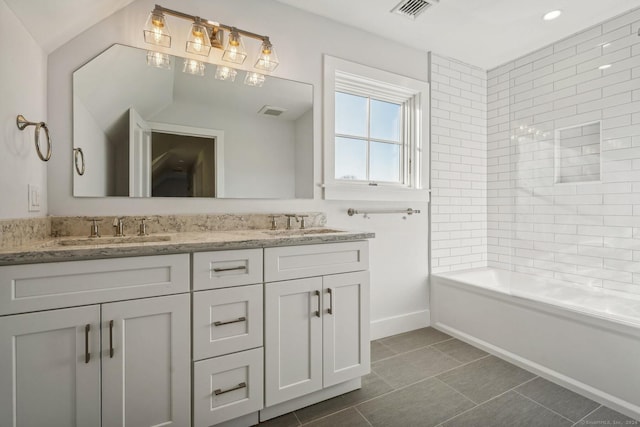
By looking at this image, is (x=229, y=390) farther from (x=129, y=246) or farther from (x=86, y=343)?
(x=129, y=246)

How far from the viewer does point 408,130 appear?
277 centimetres

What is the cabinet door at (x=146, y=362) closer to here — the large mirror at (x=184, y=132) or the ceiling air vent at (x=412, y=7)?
the large mirror at (x=184, y=132)

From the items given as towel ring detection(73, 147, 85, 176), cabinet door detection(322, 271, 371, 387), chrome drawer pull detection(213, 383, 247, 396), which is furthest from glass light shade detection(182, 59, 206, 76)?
chrome drawer pull detection(213, 383, 247, 396)

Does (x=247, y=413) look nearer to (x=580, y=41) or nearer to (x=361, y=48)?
(x=361, y=48)

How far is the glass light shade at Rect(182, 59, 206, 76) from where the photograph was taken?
185 cm

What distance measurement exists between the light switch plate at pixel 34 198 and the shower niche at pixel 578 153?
3.43m

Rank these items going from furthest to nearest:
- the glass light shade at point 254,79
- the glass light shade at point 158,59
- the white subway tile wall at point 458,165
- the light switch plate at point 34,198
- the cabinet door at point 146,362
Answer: the white subway tile wall at point 458,165 < the glass light shade at point 254,79 < the glass light shade at point 158,59 < the light switch plate at point 34,198 < the cabinet door at point 146,362

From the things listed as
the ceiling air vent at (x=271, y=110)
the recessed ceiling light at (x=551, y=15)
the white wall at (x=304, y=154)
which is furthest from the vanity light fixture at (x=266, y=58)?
the recessed ceiling light at (x=551, y=15)

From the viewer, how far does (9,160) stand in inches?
49.8

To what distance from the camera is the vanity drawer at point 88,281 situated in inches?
42.0

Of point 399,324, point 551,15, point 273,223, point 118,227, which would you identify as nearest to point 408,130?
point 551,15

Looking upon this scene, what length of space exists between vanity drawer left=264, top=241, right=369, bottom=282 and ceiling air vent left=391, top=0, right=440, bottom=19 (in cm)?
169

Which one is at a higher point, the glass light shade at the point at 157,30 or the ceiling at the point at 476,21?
the ceiling at the point at 476,21

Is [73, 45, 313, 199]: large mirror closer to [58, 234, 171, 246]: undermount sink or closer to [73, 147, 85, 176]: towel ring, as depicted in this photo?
[73, 147, 85, 176]: towel ring
